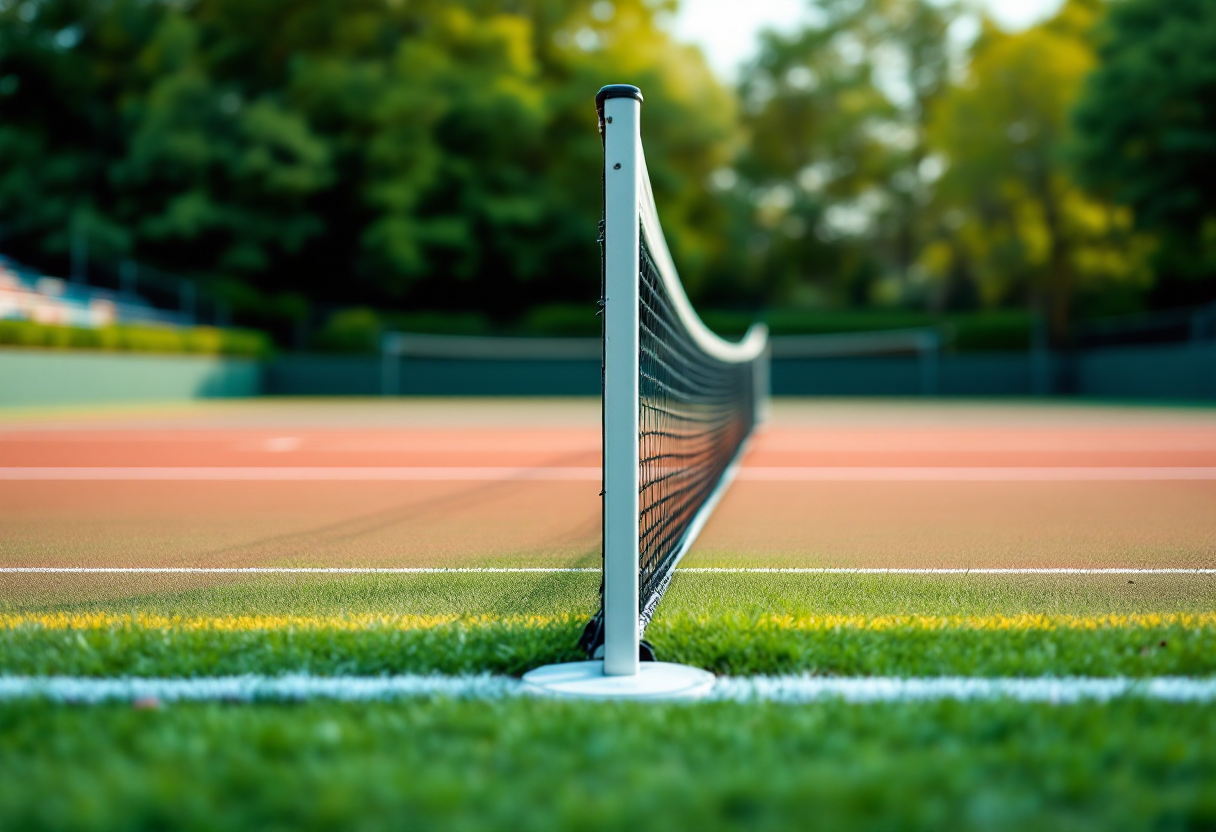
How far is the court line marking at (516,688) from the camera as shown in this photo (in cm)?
247

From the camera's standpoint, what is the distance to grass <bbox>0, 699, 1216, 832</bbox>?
5.79 feet

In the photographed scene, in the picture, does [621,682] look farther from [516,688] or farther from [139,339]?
[139,339]

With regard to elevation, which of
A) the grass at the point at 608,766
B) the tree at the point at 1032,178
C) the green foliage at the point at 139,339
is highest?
the tree at the point at 1032,178

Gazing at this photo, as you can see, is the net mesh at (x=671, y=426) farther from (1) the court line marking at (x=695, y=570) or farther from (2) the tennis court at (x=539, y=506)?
(1) the court line marking at (x=695, y=570)

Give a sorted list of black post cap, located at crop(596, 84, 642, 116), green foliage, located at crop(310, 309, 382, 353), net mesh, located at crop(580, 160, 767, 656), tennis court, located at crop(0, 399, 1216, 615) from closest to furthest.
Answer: black post cap, located at crop(596, 84, 642, 116) < net mesh, located at crop(580, 160, 767, 656) < tennis court, located at crop(0, 399, 1216, 615) < green foliage, located at crop(310, 309, 382, 353)

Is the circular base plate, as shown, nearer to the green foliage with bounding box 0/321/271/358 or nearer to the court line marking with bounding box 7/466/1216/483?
the court line marking with bounding box 7/466/1216/483

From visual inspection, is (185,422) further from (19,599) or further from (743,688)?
(743,688)

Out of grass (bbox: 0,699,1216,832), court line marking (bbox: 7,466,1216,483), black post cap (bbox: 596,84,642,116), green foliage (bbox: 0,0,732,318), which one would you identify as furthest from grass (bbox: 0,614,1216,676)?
green foliage (bbox: 0,0,732,318)

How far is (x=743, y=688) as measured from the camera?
8.47ft

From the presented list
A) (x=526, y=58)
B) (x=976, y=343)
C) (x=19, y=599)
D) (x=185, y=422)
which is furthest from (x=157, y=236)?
(x=19, y=599)

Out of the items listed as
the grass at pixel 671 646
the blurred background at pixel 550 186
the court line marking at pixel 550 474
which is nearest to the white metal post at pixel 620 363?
the grass at pixel 671 646

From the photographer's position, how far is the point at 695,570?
4.38m

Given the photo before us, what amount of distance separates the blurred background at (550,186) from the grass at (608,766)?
25.7m

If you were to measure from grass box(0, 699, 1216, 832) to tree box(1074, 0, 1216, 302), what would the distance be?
26.9 metres
